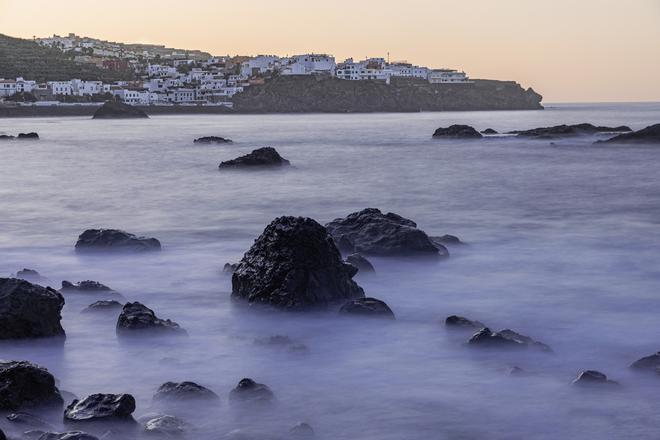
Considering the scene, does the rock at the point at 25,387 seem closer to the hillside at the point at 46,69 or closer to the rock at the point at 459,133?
the rock at the point at 459,133

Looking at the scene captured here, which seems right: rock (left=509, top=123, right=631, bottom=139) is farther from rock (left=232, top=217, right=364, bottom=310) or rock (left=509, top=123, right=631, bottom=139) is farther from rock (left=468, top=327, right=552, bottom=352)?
rock (left=468, top=327, right=552, bottom=352)

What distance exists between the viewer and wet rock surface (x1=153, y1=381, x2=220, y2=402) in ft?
20.3

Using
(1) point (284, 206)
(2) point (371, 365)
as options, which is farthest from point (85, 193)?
(2) point (371, 365)

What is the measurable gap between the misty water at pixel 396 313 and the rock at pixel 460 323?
4.6 inches

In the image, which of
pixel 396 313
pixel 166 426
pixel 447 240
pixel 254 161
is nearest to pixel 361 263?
pixel 396 313

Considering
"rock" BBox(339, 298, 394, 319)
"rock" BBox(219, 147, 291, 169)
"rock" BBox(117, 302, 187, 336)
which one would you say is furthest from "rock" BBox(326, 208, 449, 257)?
"rock" BBox(219, 147, 291, 169)

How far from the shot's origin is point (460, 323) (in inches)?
330

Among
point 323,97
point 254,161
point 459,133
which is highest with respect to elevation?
point 323,97

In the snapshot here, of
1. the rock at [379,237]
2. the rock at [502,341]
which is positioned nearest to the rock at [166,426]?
the rock at [502,341]

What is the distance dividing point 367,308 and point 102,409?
3675mm

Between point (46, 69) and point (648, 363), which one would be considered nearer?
point (648, 363)

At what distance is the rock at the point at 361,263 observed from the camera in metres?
10.9

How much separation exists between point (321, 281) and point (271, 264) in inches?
22.4

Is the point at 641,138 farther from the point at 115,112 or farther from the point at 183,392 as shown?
the point at 115,112
